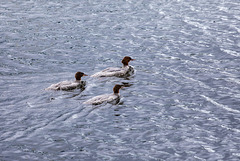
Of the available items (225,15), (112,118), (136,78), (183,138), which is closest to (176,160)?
(183,138)

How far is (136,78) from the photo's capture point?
69.5 feet

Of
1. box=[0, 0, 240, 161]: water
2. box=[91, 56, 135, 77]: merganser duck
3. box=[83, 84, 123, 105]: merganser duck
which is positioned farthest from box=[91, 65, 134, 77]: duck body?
box=[83, 84, 123, 105]: merganser duck

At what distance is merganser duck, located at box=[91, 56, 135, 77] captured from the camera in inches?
823

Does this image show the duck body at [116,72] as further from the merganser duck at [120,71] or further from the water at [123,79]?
the water at [123,79]

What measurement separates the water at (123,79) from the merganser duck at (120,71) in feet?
1.07

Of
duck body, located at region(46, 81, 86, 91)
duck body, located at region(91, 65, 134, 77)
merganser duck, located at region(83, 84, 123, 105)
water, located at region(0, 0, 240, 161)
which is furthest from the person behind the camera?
duck body, located at region(91, 65, 134, 77)

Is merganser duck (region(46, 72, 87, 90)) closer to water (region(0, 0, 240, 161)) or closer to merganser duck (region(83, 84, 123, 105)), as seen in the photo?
water (region(0, 0, 240, 161))

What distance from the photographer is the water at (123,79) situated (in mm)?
14328

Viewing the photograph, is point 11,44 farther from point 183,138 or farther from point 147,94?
point 183,138

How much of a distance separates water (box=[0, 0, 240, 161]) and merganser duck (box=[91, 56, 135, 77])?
1.07 ft

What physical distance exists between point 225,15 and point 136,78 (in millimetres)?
12047

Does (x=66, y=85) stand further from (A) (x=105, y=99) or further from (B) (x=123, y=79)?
(B) (x=123, y=79)

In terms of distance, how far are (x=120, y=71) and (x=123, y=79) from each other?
0.50 meters

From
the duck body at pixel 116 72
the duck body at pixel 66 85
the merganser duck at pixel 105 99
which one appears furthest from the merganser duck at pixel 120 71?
the merganser duck at pixel 105 99
